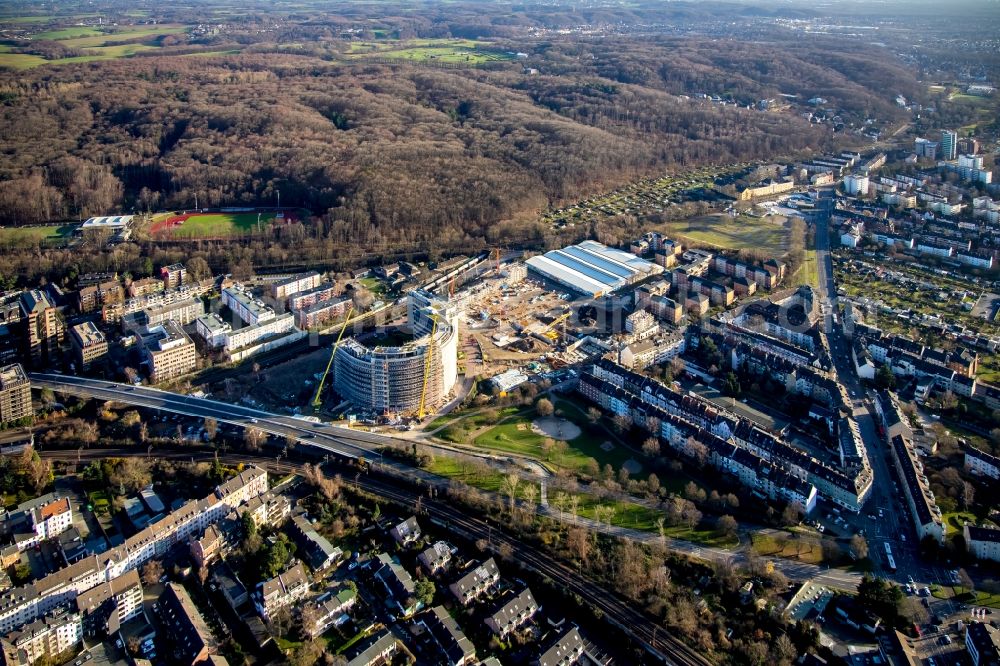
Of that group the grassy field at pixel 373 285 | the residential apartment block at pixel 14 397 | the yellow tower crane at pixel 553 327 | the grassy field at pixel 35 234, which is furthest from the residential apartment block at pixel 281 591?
the grassy field at pixel 35 234

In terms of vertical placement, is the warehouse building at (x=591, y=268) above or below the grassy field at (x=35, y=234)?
above

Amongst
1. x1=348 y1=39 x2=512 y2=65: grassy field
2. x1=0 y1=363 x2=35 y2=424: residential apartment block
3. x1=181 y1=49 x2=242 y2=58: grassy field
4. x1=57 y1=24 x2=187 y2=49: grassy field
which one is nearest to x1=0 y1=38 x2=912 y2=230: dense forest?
x1=181 y1=49 x2=242 y2=58: grassy field

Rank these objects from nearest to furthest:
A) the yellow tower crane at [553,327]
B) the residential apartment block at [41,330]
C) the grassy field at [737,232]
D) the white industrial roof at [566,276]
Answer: the residential apartment block at [41,330]
the yellow tower crane at [553,327]
the white industrial roof at [566,276]
the grassy field at [737,232]

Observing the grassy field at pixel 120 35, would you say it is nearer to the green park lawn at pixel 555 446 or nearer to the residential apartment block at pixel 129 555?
the residential apartment block at pixel 129 555

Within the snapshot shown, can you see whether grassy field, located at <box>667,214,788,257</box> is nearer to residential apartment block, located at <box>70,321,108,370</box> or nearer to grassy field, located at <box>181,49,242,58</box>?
residential apartment block, located at <box>70,321,108,370</box>

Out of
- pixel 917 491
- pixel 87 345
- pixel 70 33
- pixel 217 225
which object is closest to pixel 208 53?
pixel 70 33

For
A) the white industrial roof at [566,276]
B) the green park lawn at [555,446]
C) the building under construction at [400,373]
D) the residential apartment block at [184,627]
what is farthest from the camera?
the white industrial roof at [566,276]
